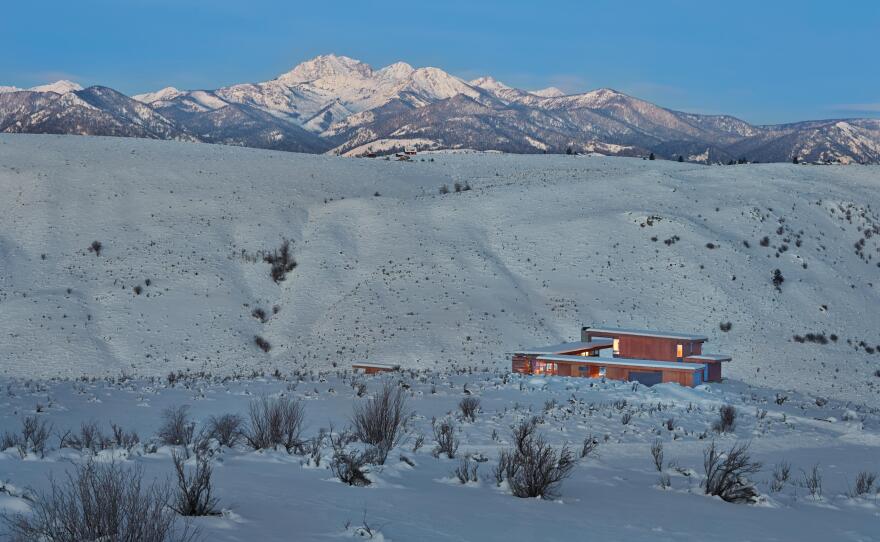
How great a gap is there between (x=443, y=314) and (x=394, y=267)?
Result: 27.1 ft

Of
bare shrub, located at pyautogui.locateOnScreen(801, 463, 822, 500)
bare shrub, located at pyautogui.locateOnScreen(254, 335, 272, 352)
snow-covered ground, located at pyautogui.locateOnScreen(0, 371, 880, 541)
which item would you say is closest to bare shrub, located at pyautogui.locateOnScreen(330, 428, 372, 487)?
snow-covered ground, located at pyautogui.locateOnScreen(0, 371, 880, 541)

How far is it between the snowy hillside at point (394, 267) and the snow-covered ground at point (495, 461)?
53.8 feet

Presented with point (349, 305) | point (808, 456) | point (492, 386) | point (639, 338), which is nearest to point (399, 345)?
point (349, 305)

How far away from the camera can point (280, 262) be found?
188ft

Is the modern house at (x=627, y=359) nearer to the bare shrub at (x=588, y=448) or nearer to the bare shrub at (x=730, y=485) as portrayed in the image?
the bare shrub at (x=588, y=448)

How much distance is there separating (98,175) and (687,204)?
179 ft

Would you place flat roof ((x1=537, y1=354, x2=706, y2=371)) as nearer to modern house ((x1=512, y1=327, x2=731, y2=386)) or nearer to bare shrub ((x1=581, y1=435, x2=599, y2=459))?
modern house ((x1=512, y1=327, x2=731, y2=386))

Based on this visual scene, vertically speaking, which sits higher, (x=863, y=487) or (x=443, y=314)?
(x=443, y=314)

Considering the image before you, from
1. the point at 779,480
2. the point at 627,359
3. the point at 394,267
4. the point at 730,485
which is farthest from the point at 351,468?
the point at 394,267

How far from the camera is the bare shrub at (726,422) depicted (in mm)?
21766

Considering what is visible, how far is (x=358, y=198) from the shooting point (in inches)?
2849

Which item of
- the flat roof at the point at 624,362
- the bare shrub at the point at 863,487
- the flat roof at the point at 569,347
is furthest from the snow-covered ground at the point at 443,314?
the flat roof at the point at 569,347

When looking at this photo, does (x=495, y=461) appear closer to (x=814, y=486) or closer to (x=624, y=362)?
(x=814, y=486)

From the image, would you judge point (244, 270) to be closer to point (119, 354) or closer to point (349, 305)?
point (349, 305)
